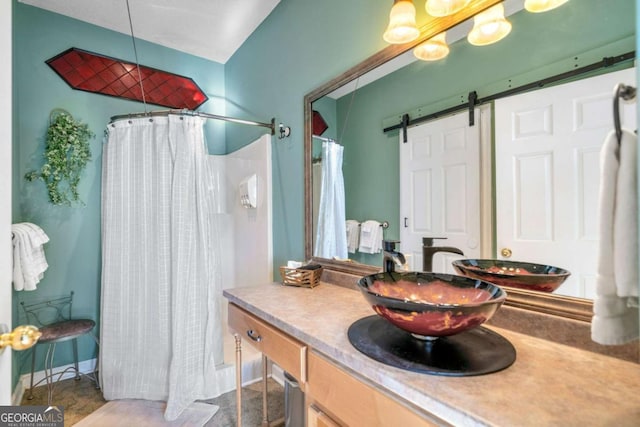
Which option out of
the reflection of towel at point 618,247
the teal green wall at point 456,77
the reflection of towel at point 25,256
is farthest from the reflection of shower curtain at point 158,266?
the reflection of towel at point 618,247

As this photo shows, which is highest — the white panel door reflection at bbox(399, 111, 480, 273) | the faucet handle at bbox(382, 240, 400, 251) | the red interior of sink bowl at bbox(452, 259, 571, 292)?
the white panel door reflection at bbox(399, 111, 480, 273)

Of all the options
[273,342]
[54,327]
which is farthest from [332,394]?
[54,327]

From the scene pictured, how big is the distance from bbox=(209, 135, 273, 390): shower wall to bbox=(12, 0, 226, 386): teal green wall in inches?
36.5

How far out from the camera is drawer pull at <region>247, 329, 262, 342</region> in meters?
1.20

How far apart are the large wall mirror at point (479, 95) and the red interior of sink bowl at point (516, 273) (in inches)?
0.9

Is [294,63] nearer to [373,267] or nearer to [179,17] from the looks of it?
[179,17]

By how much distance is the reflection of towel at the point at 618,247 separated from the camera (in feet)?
1.60

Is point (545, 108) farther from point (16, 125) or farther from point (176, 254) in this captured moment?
point (16, 125)

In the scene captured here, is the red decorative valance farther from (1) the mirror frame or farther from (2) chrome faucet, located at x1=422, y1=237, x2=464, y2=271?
(2) chrome faucet, located at x1=422, y1=237, x2=464, y2=271

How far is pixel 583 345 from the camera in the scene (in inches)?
30.3

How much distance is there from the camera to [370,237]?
1.42 meters

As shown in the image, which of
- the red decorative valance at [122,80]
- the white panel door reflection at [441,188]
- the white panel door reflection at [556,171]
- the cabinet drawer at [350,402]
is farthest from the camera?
the red decorative valance at [122,80]

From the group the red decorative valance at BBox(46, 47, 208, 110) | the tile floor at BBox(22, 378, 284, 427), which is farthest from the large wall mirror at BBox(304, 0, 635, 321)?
the red decorative valance at BBox(46, 47, 208, 110)

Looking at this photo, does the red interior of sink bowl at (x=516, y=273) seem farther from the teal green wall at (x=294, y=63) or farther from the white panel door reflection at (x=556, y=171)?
the teal green wall at (x=294, y=63)
